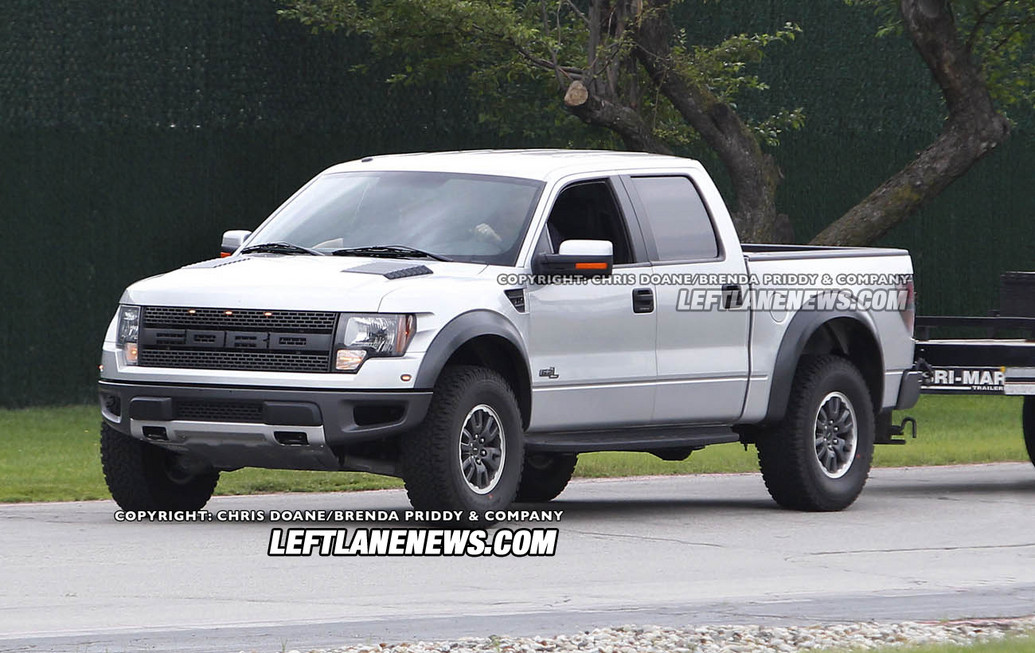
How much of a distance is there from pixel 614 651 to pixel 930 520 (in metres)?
5.96

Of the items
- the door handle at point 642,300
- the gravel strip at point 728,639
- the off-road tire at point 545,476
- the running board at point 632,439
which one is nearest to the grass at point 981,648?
the gravel strip at point 728,639

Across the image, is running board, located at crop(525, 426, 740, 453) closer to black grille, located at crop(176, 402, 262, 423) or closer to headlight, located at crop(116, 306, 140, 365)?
black grille, located at crop(176, 402, 262, 423)

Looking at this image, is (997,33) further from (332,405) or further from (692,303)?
(332,405)

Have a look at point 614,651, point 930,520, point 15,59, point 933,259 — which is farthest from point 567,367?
point 933,259

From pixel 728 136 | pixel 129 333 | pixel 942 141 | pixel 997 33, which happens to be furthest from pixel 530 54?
pixel 129 333

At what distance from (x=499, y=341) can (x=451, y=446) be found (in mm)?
777

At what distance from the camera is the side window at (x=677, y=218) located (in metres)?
12.7

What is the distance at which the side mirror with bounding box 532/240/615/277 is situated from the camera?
37.8ft

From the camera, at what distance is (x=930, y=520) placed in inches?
512

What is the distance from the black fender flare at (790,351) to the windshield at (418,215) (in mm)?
2102

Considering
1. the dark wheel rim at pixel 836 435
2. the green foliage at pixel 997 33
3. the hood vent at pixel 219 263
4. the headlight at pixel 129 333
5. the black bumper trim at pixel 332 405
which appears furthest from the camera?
the green foliage at pixel 997 33

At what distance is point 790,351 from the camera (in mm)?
13086

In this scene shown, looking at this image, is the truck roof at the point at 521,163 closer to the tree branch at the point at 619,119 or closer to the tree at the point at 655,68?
the tree at the point at 655,68

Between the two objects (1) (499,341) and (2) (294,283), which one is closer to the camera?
(2) (294,283)
